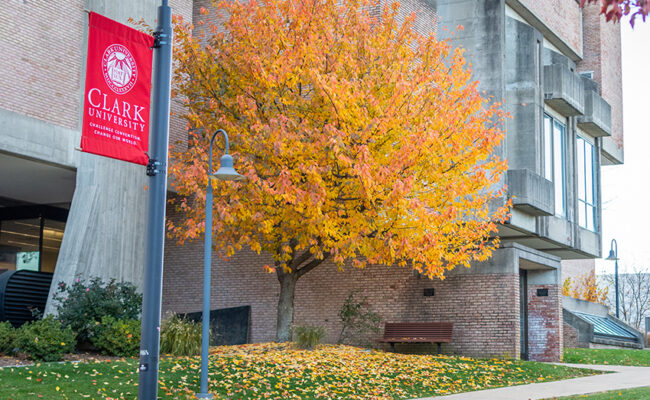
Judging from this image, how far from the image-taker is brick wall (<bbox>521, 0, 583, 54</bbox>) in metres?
29.4

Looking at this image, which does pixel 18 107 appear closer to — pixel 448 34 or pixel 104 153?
pixel 104 153

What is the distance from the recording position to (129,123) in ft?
40.0

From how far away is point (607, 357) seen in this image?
2498 cm

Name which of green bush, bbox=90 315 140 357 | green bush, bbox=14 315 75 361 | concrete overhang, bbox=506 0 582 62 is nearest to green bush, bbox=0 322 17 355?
green bush, bbox=14 315 75 361

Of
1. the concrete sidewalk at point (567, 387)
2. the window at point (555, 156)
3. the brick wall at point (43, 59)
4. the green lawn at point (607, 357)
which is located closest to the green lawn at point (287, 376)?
the concrete sidewalk at point (567, 387)

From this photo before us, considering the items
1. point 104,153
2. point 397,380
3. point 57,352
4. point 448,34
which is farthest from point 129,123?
point 448,34

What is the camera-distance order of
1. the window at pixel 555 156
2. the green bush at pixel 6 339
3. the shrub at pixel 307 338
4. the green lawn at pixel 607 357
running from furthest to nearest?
the window at pixel 555 156 < the green lawn at pixel 607 357 < the shrub at pixel 307 338 < the green bush at pixel 6 339

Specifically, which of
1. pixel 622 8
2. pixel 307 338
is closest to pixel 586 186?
pixel 307 338

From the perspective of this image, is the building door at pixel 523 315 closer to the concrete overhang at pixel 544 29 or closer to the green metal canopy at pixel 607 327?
the concrete overhang at pixel 544 29

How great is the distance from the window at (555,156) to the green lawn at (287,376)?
8.59 metres

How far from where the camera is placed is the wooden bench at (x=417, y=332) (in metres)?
21.6

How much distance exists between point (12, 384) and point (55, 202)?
16067 millimetres

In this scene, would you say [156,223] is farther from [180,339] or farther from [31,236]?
[31,236]

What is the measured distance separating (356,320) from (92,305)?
7.99 m
